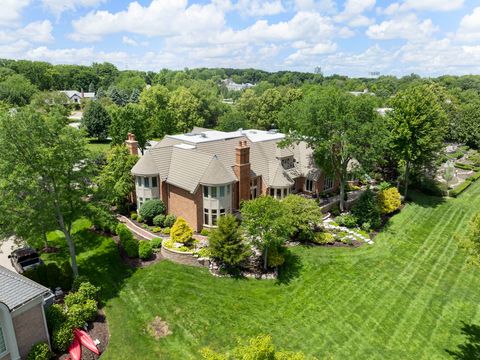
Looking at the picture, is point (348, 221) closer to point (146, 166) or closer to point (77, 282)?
point (146, 166)

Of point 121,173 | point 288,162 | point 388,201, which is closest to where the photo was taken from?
point 121,173

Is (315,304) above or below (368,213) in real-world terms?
below

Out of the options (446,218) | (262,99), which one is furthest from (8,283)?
(262,99)

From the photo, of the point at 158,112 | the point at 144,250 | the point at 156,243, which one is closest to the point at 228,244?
the point at 144,250

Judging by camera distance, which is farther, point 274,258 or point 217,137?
point 217,137

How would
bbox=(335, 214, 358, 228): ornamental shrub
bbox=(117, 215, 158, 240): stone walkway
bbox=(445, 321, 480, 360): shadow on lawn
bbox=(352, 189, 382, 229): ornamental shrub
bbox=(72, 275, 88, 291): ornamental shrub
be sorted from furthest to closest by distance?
bbox=(352, 189, 382, 229): ornamental shrub < bbox=(335, 214, 358, 228): ornamental shrub < bbox=(117, 215, 158, 240): stone walkway < bbox=(72, 275, 88, 291): ornamental shrub < bbox=(445, 321, 480, 360): shadow on lawn

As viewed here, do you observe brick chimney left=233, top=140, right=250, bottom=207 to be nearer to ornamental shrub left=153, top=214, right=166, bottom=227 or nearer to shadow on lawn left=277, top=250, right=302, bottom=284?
ornamental shrub left=153, top=214, right=166, bottom=227

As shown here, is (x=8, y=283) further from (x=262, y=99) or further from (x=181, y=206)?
(x=262, y=99)

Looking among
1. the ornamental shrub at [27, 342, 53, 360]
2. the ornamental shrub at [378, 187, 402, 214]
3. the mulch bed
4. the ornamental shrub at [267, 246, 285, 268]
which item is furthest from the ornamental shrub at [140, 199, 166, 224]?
the ornamental shrub at [378, 187, 402, 214]
